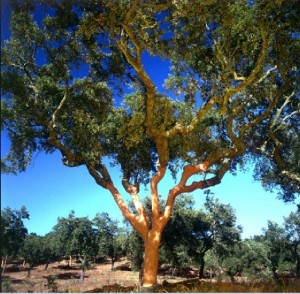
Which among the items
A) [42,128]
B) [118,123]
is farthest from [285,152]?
[42,128]

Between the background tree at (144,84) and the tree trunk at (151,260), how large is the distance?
0.09ft

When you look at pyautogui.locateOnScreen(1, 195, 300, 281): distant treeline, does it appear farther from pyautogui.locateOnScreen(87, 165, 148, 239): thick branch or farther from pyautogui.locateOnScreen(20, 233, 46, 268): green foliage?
pyautogui.locateOnScreen(87, 165, 148, 239): thick branch

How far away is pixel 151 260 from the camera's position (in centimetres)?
955

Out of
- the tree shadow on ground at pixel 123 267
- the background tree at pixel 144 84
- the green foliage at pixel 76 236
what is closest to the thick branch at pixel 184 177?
the background tree at pixel 144 84

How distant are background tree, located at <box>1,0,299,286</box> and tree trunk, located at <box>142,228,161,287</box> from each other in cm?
3

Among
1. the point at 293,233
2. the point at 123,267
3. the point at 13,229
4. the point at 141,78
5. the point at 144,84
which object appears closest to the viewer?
the point at 141,78

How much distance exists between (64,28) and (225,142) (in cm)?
687

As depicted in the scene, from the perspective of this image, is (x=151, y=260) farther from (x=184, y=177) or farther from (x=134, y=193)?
(x=184, y=177)

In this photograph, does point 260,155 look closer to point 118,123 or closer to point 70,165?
point 118,123

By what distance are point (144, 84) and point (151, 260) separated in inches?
199

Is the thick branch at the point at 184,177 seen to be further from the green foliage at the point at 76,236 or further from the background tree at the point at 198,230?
the green foliage at the point at 76,236

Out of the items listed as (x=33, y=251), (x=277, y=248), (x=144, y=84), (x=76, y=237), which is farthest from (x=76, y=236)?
(x=144, y=84)

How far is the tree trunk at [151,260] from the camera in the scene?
930cm

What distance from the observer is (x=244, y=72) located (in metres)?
11.0
